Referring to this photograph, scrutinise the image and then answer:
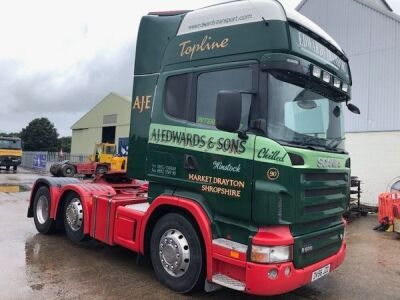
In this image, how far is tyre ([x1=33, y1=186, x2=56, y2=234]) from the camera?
7.78 metres

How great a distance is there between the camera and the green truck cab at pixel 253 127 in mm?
4281

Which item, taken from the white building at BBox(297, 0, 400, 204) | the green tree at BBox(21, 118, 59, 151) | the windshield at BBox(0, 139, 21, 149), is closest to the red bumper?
the white building at BBox(297, 0, 400, 204)

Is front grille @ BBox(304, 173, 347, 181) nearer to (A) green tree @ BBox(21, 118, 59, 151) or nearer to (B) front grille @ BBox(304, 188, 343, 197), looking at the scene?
(B) front grille @ BBox(304, 188, 343, 197)

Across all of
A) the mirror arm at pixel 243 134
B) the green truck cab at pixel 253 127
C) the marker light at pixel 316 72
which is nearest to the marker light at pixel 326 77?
the green truck cab at pixel 253 127

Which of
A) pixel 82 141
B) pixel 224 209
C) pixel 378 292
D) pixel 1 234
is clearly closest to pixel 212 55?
pixel 224 209

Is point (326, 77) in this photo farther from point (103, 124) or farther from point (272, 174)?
point (103, 124)

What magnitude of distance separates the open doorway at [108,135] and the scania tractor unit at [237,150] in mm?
45373

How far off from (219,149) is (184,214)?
3.21 feet

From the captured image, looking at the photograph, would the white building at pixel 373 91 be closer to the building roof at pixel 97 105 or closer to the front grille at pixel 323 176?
the front grille at pixel 323 176

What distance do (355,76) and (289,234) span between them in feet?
45.7

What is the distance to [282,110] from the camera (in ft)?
14.4

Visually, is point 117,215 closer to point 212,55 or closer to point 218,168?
point 218,168

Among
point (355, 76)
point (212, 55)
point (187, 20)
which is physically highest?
point (355, 76)

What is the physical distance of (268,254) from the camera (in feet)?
13.6
